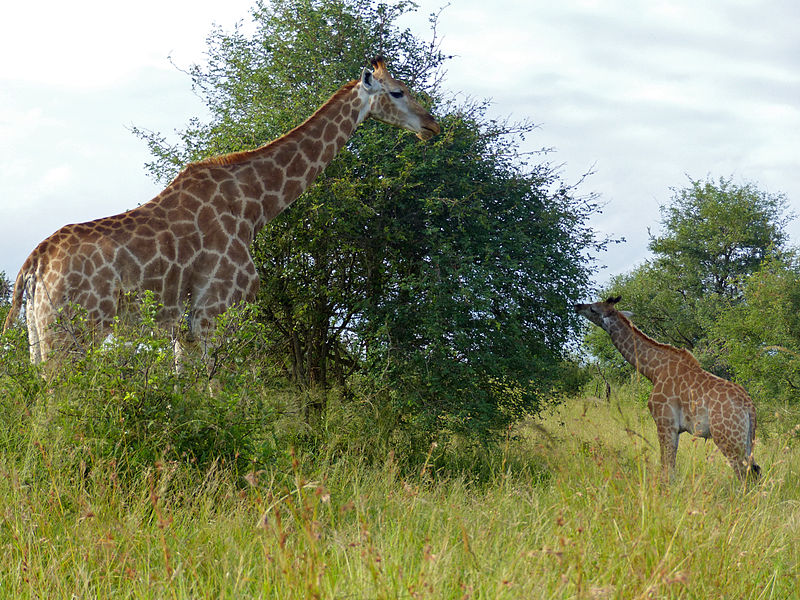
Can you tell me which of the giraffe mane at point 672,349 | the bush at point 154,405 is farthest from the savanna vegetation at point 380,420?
the giraffe mane at point 672,349

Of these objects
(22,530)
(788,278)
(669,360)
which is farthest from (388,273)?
(788,278)

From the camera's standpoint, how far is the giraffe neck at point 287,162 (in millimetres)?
8523

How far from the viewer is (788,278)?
15.6 m

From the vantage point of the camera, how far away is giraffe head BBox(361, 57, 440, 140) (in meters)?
9.27

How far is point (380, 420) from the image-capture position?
32.6 feet

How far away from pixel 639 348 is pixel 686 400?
1.06 m

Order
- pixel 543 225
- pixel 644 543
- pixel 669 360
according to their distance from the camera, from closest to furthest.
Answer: pixel 644 543
pixel 669 360
pixel 543 225

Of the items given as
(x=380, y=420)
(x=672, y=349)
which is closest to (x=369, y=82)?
(x=380, y=420)

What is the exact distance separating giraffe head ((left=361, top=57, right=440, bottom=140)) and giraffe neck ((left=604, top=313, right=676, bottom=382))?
3.75 m

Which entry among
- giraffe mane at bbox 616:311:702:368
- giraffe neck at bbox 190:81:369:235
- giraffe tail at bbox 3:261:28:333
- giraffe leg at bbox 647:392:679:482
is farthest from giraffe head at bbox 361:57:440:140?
giraffe leg at bbox 647:392:679:482

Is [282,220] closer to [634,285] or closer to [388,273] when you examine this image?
[388,273]

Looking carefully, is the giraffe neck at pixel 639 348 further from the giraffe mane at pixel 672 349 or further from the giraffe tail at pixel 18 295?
the giraffe tail at pixel 18 295

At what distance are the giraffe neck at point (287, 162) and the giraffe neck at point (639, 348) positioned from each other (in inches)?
173

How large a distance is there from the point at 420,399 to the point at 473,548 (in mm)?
5635
